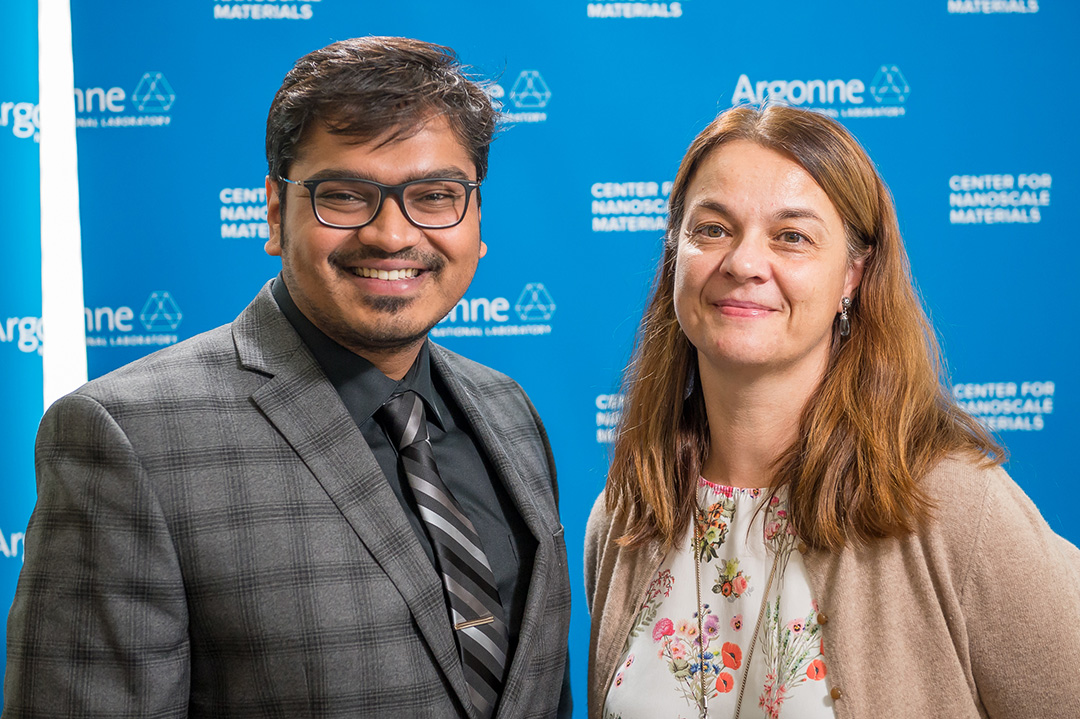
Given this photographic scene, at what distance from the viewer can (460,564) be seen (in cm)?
158

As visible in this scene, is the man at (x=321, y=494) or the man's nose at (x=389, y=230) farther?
the man's nose at (x=389, y=230)

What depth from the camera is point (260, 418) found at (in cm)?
150

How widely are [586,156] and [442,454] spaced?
1764mm

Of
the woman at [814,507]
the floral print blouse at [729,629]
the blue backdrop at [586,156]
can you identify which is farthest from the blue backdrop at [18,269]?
the floral print blouse at [729,629]

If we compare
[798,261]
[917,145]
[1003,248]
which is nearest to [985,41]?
[917,145]

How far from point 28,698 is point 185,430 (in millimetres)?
448

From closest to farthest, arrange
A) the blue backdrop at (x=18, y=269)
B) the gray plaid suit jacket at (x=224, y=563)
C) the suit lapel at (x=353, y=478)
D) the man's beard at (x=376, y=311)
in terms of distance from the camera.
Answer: the gray plaid suit jacket at (x=224, y=563), the suit lapel at (x=353, y=478), the man's beard at (x=376, y=311), the blue backdrop at (x=18, y=269)

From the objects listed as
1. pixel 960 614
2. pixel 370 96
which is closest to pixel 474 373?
pixel 370 96

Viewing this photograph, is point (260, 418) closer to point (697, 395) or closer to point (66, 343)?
point (697, 395)

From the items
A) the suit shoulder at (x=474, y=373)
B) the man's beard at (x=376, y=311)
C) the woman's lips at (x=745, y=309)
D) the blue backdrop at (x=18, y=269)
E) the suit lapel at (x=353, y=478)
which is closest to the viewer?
the suit lapel at (x=353, y=478)

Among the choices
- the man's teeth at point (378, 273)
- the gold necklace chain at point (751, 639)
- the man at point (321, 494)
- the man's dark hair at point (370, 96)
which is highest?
the man's dark hair at point (370, 96)

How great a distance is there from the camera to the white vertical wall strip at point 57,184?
319 centimetres

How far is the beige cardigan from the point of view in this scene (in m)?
1.52

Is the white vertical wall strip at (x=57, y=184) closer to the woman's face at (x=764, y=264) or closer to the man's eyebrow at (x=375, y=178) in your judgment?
the man's eyebrow at (x=375, y=178)
